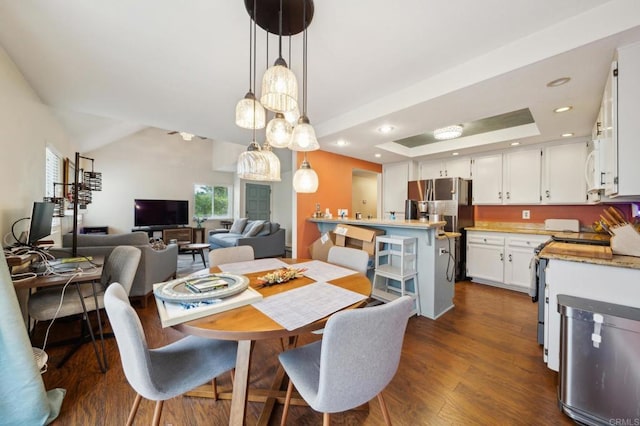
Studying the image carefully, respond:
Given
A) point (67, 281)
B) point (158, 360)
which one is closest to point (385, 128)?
point (158, 360)

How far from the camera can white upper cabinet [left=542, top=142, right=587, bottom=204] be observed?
126 inches

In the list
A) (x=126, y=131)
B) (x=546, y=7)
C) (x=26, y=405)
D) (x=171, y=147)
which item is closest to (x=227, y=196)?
(x=171, y=147)

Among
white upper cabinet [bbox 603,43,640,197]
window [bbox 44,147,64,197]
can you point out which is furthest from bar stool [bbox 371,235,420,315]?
window [bbox 44,147,64,197]

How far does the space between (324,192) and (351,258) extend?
6.96ft

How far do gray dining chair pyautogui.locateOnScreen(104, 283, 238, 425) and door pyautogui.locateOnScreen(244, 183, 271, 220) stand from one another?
6.83 meters

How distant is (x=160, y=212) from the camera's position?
6535 millimetres

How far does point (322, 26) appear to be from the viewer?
1521 mm

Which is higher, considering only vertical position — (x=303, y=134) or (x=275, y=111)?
(x=275, y=111)

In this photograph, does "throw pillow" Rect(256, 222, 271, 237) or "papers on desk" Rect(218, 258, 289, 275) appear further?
"throw pillow" Rect(256, 222, 271, 237)

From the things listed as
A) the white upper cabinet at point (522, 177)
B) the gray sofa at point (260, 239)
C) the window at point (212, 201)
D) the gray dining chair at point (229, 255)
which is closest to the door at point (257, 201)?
the window at point (212, 201)

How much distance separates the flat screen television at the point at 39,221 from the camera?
6.52ft

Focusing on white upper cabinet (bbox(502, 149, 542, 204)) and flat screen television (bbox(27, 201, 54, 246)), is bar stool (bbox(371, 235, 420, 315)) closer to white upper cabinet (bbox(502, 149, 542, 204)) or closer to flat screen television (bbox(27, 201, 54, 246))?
white upper cabinet (bbox(502, 149, 542, 204))

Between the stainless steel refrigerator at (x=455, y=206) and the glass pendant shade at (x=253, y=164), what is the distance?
3.36m

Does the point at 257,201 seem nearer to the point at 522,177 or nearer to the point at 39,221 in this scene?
the point at 39,221
